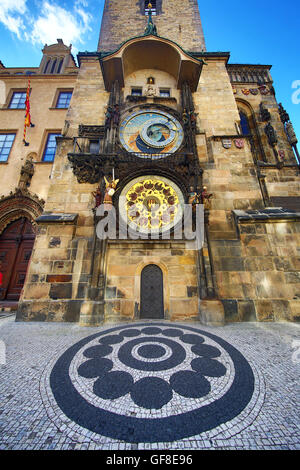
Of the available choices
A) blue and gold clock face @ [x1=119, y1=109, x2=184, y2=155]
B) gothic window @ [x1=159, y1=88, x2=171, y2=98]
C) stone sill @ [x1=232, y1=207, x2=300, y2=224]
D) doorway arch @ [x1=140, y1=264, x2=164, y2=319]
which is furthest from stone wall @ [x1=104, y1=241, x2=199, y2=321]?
gothic window @ [x1=159, y1=88, x2=171, y2=98]

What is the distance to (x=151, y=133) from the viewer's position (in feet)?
26.0

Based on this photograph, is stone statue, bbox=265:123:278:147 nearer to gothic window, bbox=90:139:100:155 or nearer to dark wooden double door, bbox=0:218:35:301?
gothic window, bbox=90:139:100:155

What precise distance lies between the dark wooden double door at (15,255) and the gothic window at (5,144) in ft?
14.8

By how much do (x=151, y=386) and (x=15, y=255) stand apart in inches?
401

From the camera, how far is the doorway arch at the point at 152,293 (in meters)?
5.96

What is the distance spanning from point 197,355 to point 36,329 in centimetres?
447

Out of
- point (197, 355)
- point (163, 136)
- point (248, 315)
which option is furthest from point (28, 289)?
point (163, 136)

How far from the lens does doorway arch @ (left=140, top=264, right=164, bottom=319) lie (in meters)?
5.96

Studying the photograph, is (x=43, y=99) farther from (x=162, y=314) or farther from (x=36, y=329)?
(x=162, y=314)

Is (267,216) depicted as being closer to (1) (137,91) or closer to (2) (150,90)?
(2) (150,90)

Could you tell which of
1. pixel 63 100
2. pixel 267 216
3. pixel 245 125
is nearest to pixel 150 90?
pixel 63 100

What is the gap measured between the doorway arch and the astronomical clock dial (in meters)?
1.56

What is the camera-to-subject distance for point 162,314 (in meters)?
5.95

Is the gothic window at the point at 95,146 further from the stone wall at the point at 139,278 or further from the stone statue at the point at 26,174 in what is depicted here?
the stone wall at the point at 139,278
